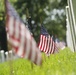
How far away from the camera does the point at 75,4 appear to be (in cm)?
1764

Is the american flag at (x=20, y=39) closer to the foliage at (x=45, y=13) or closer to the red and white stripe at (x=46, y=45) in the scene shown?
the red and white stripe at (x=46, y=45)

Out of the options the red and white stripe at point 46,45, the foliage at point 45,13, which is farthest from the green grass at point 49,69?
the foliage at point 45,13

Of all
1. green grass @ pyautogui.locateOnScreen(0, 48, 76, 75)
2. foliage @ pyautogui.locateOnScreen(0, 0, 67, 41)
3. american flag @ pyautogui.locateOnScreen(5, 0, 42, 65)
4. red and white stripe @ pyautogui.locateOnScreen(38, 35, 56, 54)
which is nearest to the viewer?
american flag @ pyautogui.locateOnScreen(5, 0, 42, 65)

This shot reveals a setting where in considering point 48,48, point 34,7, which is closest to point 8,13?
point 48,48

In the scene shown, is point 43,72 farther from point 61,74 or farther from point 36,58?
point 36,58

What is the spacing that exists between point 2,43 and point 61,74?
44337 millimetres

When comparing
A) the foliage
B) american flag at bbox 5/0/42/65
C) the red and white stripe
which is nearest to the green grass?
american flag at bbox 5/0/42/65

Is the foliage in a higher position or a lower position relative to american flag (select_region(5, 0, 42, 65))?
lower

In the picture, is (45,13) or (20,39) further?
(45,13)

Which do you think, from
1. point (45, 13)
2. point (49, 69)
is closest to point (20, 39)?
point (49, 69)

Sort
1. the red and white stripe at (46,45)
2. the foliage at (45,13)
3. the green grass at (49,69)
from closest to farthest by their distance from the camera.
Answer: the green grass at (49,69), the red and white stripe at (46,45), the foliage at (45,13)

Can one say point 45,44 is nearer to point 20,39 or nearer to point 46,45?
point 46,45

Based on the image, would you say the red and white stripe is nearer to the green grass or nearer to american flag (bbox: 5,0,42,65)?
the green grass

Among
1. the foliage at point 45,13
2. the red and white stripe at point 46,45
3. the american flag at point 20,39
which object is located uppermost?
the american flag at point 20,39
